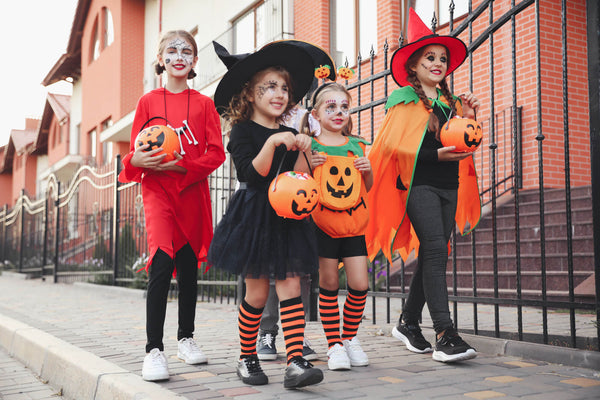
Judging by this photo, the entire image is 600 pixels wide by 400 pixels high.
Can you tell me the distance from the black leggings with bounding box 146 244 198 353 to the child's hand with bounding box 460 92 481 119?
1.89 m

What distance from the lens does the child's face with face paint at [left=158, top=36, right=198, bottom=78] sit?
3.60 meters

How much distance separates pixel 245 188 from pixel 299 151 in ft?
1.17

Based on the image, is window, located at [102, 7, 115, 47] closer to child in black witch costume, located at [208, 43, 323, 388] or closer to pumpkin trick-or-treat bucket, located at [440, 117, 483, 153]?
child in black witch costume, located at [208, 43, 323, 388]

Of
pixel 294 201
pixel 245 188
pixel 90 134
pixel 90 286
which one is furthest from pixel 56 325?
pixel 90 134

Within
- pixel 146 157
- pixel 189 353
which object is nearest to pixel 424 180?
pixel 146 157

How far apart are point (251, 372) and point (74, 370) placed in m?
1.16

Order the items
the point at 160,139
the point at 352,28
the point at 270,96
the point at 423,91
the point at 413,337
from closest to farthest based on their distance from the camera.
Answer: the point at 270,96 < the point at 160,139 < the point at 423,91 < the point at 413,337 < the point at 352,28

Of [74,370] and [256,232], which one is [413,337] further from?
[74,370]

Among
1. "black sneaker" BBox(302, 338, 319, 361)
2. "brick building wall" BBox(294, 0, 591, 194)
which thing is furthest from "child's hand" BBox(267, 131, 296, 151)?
"brick building wall" BBox(294, 0, 591, 194)

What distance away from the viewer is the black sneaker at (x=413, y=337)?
12.8 ft

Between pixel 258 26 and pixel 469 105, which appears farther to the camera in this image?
pixel 258 26

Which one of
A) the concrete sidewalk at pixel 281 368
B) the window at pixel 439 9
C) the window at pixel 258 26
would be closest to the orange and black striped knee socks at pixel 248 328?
the concrete sidewalk at pixel 281 368

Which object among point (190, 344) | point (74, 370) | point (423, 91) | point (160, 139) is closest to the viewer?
point (160, 139)

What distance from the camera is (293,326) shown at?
9.69 ft
